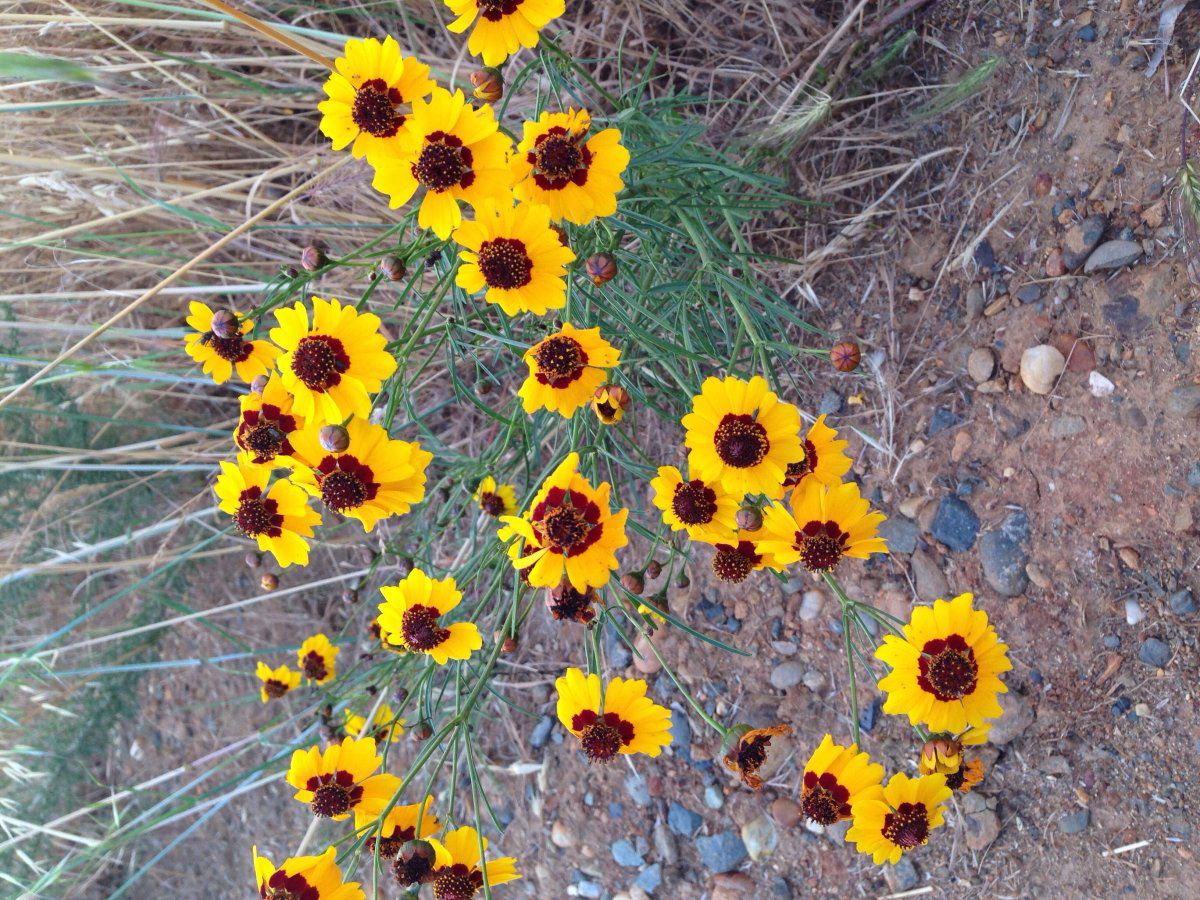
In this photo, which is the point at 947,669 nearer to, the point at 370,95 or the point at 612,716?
the point at 612,716

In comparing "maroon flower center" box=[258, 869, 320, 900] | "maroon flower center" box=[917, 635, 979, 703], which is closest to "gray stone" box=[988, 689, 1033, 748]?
"maroon flower center" box=[917, 635, 979, 703]

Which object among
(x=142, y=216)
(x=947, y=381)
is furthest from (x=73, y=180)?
(x=947, y=381)

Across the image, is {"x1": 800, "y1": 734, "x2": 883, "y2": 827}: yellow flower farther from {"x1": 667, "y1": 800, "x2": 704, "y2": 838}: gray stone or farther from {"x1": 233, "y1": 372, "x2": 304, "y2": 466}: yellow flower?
{"x1": 233, "y1": 372, "x2": 304, "y2": 466}: yellow flower

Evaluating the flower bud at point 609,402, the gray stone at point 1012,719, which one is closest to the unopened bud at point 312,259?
the flower bud at point 609,402

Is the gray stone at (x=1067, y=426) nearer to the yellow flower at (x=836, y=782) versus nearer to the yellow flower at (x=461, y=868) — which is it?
the yellow flower at (x=836, y=782)

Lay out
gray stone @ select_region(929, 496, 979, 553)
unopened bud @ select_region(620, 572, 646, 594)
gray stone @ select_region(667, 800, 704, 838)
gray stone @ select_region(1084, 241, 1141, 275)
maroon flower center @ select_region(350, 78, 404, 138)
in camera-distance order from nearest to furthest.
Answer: maroon flower center @ select_region(350, 78, 404, 138) → unopened bud @ select_region(620, 572, 646, 594) → gray stone @ select_region(1084, 241, 1141, 275) → gray stone @ select_region(929, 496, 979, 553) → gray stone @ select_region(667, 800, 704, 838)

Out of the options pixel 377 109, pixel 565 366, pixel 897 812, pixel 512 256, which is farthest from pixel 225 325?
pixel 897 812
